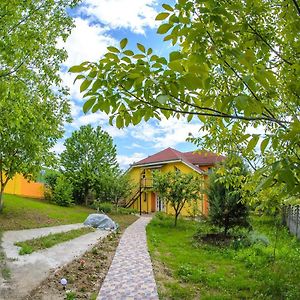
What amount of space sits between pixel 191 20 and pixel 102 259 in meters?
8.33

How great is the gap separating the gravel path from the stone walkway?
50.1 inches

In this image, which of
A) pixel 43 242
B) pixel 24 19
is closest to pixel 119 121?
pixel 24 19

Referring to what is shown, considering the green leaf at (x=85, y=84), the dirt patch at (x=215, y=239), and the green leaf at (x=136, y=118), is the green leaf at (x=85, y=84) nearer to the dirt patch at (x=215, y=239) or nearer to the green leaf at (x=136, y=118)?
the green leaf at (x=136, y=118)

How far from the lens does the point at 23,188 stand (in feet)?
94.1

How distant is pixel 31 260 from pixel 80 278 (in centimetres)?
188

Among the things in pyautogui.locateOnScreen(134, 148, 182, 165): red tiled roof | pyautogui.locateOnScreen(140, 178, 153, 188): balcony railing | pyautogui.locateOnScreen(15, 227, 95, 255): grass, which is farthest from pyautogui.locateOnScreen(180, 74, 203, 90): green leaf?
pyautogui.locateOnScreen(140, 178, 153, 188): balcony railing

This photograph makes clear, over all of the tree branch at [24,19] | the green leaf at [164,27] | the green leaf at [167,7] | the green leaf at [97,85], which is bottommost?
the green leaf at [97,85]

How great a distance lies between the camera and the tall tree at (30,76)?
6.84 metres

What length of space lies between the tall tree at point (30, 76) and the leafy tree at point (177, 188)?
7722 mm

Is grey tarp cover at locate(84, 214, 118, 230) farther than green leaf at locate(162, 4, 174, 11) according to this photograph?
Yes

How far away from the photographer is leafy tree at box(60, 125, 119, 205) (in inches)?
1239

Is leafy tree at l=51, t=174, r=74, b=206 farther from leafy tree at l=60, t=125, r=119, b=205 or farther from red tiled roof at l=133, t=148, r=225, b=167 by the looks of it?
red tiled roof at l=133, t=148, r=225, b=167

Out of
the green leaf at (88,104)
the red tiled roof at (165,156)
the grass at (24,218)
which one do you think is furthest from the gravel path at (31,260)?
the red tiled roof at (165,156)

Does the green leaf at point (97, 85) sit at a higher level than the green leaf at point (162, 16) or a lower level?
lower
